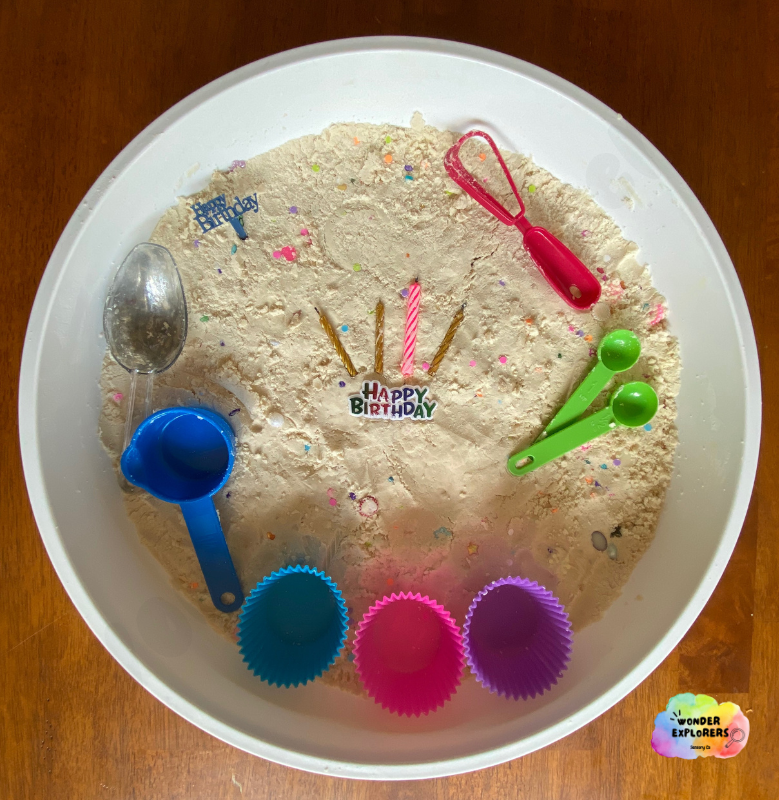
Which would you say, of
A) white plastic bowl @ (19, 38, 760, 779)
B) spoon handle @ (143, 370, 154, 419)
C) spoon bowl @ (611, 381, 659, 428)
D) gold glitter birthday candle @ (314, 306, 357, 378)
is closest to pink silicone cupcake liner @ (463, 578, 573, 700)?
white plastic bowl @ (19, 38, 760, 779)

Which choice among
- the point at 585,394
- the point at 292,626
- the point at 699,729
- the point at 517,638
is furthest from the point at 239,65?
the point at 699,729

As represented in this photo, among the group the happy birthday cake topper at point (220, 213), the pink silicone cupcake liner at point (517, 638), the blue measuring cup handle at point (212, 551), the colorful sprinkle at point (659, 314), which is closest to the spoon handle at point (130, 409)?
the blue measuring cup handle at point (212, 551)

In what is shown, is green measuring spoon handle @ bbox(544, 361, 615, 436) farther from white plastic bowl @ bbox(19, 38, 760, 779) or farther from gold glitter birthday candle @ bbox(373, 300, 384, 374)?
gold glitter birthday candle @ bbox(373, 300, 384, 374)

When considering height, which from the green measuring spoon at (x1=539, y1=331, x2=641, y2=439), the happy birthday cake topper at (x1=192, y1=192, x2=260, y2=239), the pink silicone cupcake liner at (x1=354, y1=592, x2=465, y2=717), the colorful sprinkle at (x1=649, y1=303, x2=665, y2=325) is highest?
the happy birthday cake topper at (x1=192, y1=192, x2=260, y2=239)

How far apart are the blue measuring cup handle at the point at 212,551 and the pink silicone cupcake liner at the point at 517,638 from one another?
1.16 feet

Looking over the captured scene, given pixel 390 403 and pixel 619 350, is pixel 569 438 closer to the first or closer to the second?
pixel 619 350

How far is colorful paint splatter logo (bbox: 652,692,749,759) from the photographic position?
805 mm

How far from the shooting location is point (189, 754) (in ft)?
2.61

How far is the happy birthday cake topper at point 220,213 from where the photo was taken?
77cm

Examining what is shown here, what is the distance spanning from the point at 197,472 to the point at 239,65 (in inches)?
25.2

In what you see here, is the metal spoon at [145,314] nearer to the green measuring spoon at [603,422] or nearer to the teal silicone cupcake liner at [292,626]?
the teal silicone cupcake liner at [292,626]

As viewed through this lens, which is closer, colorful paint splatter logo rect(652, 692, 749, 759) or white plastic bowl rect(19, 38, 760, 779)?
white plastic bowl rect(19, 38, 760, 779)

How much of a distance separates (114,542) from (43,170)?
58 cm

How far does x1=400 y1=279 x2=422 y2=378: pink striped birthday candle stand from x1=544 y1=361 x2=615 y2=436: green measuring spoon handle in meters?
0.23
